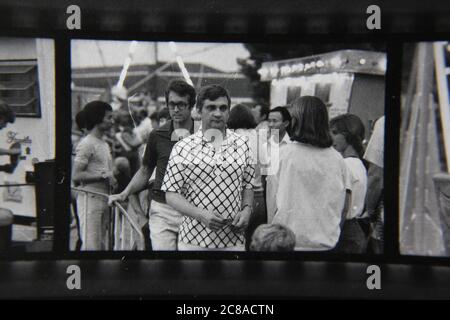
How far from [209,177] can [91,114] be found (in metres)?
0.70

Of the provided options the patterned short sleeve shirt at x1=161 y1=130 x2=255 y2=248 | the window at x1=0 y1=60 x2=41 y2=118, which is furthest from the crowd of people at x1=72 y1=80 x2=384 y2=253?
the window at x1=0 y1=60 x2=41 y2=118

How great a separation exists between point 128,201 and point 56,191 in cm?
38

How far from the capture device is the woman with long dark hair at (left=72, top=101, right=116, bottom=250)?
386 centimetres

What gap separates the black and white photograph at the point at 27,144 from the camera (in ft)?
12.6

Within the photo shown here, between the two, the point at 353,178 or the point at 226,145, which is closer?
the point at 226,145

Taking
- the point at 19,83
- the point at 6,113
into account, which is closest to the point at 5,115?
the point at 6,113

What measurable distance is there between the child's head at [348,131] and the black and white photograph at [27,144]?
4.89 ft

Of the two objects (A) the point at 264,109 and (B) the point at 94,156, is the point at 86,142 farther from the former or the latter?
(A) the point at 264,109

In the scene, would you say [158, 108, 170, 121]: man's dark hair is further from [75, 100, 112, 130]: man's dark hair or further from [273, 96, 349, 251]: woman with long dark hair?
[273, 96, 349, 251]: woman with long dark hair

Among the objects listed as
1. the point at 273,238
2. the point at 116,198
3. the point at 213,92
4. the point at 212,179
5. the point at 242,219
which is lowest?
the point at 273,238

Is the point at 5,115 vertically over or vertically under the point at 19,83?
under

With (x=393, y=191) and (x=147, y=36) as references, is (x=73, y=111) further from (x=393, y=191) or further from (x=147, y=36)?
(x=393, y=191)

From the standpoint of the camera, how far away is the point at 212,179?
382 cm

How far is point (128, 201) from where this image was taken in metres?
3.90
